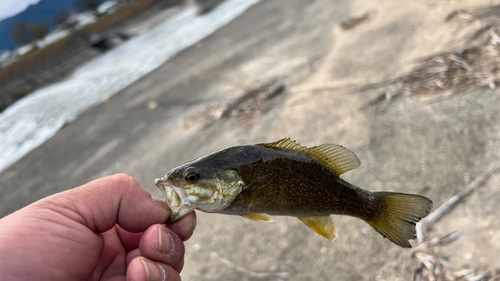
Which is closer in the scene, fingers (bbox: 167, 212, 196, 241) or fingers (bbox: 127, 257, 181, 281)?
fingers (bbox: 127, 257, 181, 281)

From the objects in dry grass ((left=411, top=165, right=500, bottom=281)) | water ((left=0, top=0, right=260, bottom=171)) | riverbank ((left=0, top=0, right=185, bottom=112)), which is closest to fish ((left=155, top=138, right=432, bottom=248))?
dry grass ((left=411, top=165, right=500, bottom=281))

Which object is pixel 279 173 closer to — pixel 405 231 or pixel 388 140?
pixel 405 231

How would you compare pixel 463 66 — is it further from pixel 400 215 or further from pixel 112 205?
pixel 112 205

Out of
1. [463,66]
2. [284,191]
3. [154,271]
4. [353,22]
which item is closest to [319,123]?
[463,66]

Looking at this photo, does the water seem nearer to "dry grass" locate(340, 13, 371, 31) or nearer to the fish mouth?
"dry grass" locate(340, 13, 371, 31)

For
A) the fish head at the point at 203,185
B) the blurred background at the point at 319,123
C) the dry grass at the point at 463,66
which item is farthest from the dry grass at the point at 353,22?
the fish head at the point at 203,185

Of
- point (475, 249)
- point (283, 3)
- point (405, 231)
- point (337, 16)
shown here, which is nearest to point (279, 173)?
point (405, 231)
